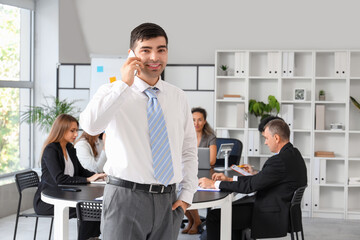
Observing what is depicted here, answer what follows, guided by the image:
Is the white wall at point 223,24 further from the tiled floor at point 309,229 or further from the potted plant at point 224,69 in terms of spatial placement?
the tiled floor at point 309,229

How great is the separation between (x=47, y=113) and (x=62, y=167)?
3.12 meters

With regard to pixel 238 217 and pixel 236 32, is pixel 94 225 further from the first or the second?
pixel 236 32

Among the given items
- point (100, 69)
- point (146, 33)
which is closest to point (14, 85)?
point (100, 69)

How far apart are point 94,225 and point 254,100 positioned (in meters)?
3.63

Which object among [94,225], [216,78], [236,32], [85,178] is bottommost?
[94,225]

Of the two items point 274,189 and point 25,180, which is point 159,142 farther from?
point 25,180

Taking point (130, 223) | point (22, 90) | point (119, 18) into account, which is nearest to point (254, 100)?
point (119, 18)

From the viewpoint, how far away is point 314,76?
7145mm

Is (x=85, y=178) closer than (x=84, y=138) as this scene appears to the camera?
Yes

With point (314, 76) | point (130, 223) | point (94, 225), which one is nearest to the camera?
point (130, 223)

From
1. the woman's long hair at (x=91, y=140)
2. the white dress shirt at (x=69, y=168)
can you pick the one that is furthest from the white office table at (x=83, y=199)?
the woman's long hair at (x=91, y=140)

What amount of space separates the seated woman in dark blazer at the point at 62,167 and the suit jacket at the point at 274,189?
1286 mm

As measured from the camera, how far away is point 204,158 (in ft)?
18.0

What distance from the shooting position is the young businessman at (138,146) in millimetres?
2076
